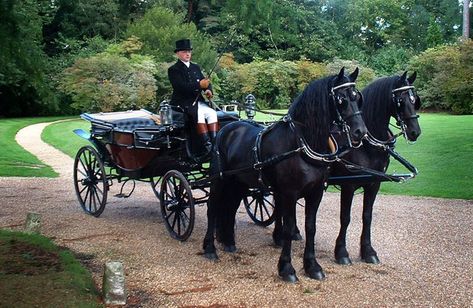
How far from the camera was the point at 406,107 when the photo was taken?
6.06 metres

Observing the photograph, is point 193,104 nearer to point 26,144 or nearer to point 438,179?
point 438,179

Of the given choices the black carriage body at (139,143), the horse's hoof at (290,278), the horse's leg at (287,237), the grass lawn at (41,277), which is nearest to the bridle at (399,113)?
the horse's leg at (287,237)

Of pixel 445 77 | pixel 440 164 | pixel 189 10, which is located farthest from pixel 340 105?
pixel 189 10

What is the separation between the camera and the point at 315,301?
5.10 m

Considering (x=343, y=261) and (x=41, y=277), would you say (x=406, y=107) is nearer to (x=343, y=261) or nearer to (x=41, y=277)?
(x=343, y=261)

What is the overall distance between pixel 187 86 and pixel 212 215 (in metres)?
1.83

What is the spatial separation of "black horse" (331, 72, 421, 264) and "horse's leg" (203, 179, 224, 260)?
55.3 inches

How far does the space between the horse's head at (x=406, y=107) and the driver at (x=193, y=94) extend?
2.45m

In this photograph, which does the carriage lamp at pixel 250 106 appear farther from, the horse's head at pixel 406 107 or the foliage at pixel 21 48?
the foliage at pixel 21 48

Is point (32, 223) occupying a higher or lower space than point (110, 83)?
lower

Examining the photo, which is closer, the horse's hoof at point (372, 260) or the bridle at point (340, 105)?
the bridle at point (340, 105)

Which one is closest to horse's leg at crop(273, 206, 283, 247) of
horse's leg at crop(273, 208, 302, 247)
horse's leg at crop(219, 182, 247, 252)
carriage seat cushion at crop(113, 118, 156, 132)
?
horse's leg at crop(273, 208, 302, 247)

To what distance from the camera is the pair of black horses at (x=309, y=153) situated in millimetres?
5445

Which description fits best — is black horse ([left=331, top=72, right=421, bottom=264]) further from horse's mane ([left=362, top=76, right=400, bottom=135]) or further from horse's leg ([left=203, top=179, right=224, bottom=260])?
horse's leg ([left=203, top=179, right=224, bottom=260])
